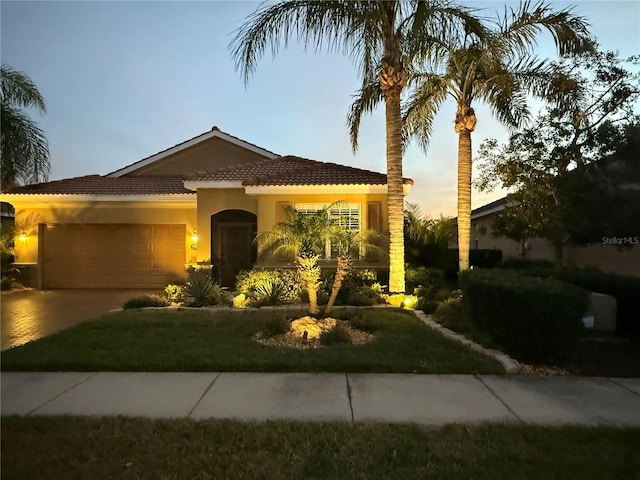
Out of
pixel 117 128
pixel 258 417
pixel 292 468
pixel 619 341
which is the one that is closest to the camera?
pixel 292 468

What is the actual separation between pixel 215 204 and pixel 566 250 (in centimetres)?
1313

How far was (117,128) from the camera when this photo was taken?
20109mm

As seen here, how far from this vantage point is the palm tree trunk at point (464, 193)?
38.6 ft

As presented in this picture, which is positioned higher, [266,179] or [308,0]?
[308,0]

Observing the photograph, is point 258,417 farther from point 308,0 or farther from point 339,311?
point 308,0

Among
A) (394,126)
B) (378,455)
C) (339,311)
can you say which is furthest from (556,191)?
(378,455)

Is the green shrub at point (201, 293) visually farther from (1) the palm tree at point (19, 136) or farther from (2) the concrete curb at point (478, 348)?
(1) the palm tree at point (19, 136)

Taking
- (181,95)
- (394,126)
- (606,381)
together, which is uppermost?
(181,95)

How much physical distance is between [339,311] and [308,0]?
6.86 metres

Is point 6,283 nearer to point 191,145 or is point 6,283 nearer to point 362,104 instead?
point 191,145

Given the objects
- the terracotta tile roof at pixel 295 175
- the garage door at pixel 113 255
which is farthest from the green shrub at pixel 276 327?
the garage door at pixel 113 255

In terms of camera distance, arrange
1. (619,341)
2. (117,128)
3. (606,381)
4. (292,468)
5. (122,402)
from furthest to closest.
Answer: (117,128), (619,341), (606,381), (122,402), (292,468)

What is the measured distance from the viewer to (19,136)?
46.8 ft

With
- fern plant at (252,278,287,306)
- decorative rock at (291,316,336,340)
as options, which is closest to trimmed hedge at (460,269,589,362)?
decorative rock at (291,316,336,340)
